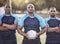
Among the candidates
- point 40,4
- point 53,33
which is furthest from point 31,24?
point 40,4

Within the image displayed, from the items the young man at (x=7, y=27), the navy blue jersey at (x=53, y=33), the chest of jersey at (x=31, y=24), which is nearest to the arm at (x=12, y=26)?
the young man at (x=7, y=27)

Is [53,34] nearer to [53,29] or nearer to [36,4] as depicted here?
[53,29]

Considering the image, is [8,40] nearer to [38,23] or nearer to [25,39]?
[25,39]

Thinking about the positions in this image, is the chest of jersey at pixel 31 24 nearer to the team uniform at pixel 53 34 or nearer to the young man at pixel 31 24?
the young man at pixel 31 24

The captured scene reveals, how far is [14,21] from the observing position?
181 inches

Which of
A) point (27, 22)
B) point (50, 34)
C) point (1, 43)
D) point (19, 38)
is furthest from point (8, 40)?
point (19, 38)

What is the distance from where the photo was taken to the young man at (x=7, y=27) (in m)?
4.56

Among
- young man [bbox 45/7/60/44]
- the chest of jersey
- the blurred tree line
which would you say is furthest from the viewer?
the blurred tree line

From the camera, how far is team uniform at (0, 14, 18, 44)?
15.1 ft

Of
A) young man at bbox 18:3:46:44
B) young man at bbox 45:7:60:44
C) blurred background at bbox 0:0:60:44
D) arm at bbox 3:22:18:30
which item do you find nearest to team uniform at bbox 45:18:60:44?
young man at bbox 45:7:60:44

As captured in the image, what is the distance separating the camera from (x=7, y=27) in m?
4.55

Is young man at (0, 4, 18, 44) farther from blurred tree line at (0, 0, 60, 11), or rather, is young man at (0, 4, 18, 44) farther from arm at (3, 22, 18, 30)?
blurred tree line at (0, 0, 60, 11)

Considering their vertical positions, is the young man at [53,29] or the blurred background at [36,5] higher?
the blurred background at [36,5]

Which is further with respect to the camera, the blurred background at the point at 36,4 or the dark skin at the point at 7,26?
the blurred background at the point at 36,4
